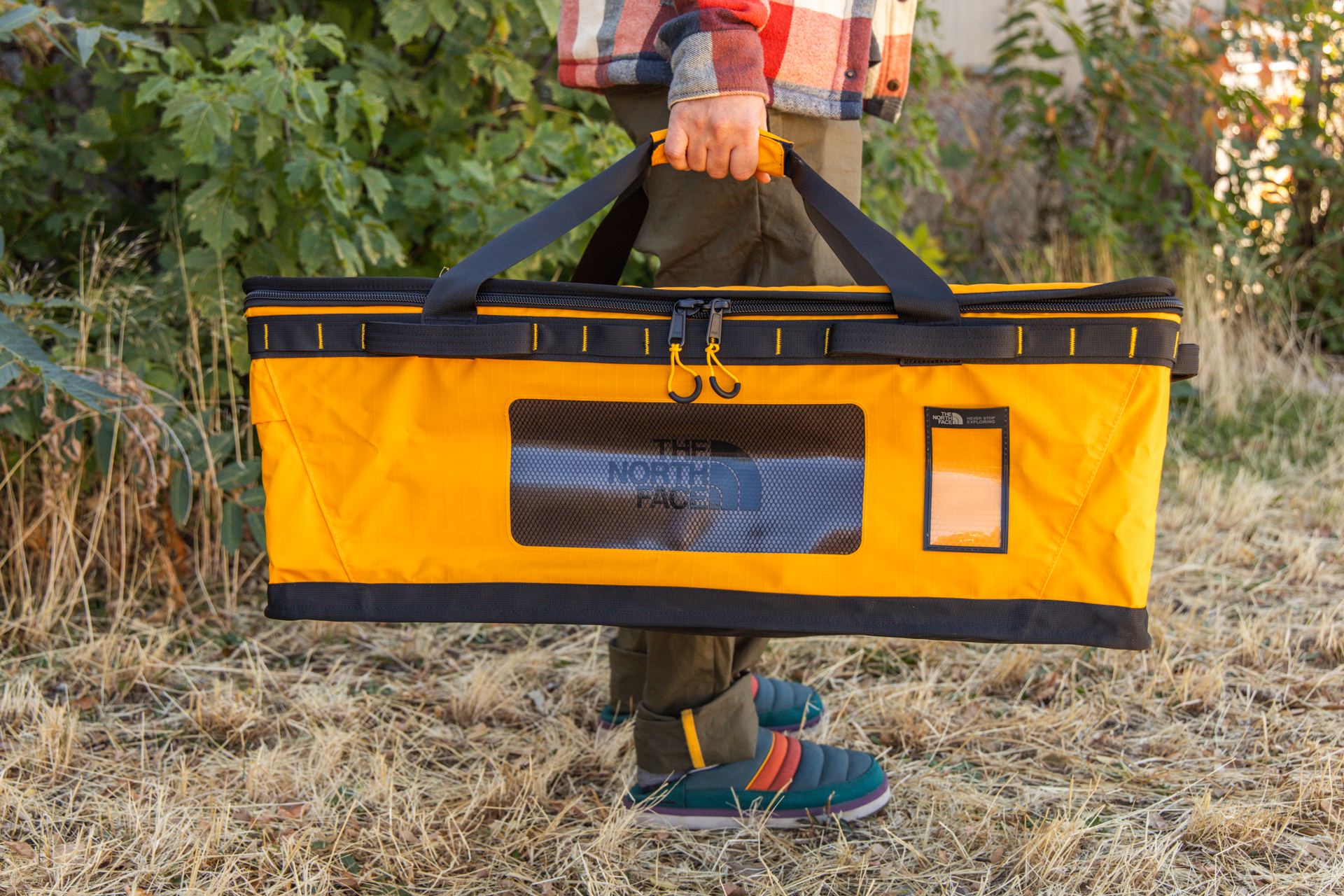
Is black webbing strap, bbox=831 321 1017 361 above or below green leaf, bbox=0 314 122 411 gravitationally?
above

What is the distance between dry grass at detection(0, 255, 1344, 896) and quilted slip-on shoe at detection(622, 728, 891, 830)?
0.03 metres

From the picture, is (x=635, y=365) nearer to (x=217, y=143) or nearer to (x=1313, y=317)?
(x=217, y=143)

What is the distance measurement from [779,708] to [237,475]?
1.36 m

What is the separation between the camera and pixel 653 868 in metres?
1.41

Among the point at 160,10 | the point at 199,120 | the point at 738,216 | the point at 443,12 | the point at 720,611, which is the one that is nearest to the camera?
the point at 720,611

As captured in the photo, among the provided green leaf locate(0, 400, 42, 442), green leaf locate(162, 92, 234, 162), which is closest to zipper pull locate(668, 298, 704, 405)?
green leaf locate(162, 92, 234, 162)

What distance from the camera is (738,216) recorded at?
1392 millimetres

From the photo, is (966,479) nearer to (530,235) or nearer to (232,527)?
(530,235)

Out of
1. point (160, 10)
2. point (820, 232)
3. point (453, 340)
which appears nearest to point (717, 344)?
point (820, 232)

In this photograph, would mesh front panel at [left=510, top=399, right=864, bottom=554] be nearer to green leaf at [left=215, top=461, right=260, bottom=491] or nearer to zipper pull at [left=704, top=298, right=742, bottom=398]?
zipper pull at [left=704, top=298, right=742, bottom=398]

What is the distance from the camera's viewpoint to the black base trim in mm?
1184

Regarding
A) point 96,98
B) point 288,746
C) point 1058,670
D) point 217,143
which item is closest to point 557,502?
point 288,746

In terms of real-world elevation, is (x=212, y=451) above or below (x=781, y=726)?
above

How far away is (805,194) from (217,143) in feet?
5.47
